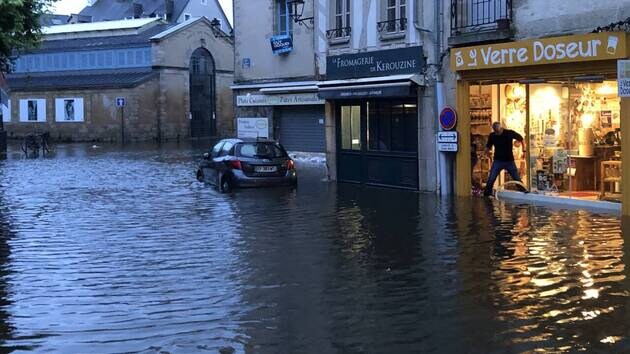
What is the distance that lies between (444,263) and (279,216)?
5132mm

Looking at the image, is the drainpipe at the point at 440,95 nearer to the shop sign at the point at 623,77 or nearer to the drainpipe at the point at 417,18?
the drainpipe at the point at 417,18

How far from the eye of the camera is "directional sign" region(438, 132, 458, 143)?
653 inches

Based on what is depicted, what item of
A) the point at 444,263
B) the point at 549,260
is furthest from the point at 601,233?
the point at 444,263

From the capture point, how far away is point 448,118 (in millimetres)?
16656

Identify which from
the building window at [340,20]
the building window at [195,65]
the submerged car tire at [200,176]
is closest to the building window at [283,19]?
the building window at [340,20]

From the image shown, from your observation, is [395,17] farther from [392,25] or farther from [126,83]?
[126,83]

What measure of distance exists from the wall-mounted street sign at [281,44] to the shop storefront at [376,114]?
6.73 m

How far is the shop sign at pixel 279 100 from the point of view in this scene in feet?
85.6

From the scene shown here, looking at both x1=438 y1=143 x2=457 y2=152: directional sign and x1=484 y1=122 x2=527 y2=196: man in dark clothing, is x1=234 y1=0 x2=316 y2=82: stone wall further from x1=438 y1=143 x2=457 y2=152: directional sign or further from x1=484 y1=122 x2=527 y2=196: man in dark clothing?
x1=484 y1=122 x2=527 y2=196: man in dark clothing

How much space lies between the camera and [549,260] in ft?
31.5

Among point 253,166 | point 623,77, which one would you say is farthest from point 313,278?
point 253,166

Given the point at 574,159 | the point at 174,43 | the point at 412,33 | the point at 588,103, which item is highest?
the point at 174,43

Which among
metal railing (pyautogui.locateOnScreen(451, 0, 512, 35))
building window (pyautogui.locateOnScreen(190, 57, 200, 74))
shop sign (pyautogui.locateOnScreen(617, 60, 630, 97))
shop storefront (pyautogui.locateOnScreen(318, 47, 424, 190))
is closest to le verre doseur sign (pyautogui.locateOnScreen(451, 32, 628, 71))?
shop sign (pyautogui.locateOnScreen(617, 60, 630, 97))

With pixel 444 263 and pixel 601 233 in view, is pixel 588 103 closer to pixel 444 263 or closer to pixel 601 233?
pixel 601 233
